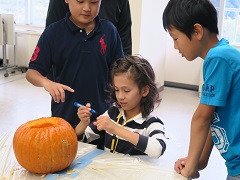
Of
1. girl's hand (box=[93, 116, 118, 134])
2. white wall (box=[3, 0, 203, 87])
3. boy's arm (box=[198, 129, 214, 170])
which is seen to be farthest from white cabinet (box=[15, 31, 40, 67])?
boy's arm (box=[198, 129, 214, 170])

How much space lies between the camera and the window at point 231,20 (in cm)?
474

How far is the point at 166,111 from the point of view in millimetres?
3928

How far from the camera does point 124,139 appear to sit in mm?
1295

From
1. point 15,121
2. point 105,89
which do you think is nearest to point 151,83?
point 105,89

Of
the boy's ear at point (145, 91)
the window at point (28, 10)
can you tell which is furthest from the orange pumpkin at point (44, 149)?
the window at point (28, 10)

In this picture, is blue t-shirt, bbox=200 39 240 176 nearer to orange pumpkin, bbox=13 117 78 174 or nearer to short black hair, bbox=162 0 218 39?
short black hair, bbox=162 0 218 39

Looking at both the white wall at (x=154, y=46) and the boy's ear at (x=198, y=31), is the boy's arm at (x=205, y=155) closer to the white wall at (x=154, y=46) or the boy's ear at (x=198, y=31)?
the boy's ear at (x=198, y=31)

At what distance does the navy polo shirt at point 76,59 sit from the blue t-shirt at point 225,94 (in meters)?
0.58

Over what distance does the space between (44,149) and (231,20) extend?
14.2 ft

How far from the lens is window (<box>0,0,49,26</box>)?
6.03m

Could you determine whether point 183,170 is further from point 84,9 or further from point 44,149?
point 84,9

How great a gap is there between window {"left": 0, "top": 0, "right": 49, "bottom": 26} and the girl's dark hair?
4.91 meters

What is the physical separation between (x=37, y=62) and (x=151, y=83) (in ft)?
1.59

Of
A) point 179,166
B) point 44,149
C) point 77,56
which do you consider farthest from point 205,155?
point 77,56
